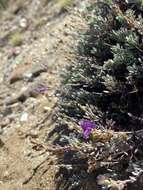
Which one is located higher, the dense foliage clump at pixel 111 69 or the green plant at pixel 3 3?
the dense foliage clump at pixel 111 69

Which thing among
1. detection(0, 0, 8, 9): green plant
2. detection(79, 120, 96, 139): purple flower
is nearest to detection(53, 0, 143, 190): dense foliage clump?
detection(79, 120, 96, 139): purple flower

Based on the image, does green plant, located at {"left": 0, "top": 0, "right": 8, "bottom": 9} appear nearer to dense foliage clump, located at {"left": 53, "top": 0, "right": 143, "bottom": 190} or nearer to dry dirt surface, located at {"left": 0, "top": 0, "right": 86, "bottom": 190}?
dry dirt surface, located at {"left": 0, "top": 0, "right": 86, "bottom": 190}

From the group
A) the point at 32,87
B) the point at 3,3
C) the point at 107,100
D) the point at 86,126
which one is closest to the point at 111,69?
the point at 107,100

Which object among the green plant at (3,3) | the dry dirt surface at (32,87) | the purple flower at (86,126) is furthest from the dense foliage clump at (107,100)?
the green plant at (3,3)

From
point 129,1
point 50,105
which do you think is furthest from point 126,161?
point 50,105

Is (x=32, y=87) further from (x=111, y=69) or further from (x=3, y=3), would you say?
(x=3, y=3)

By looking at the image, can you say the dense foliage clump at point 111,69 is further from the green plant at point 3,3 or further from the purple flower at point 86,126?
the green plant at point 3,3
